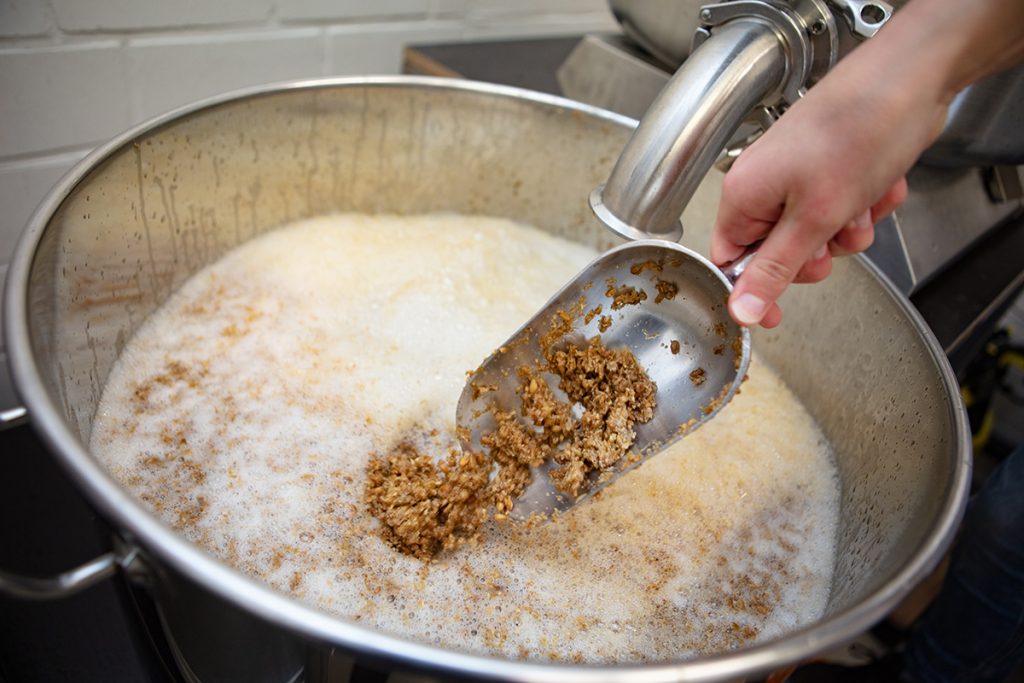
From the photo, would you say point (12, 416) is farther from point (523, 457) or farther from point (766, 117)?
point (766, 117)

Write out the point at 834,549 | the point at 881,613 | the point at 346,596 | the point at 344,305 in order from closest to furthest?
the point at 881,613 < the point at 346,596 < the point at 834,549 < the point at 344,305

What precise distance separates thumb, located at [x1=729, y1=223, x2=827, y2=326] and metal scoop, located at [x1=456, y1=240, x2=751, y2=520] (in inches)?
2.3

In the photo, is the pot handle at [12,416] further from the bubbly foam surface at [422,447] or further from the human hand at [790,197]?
the human hand at [790,197]

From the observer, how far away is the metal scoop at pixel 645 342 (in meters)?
0.56

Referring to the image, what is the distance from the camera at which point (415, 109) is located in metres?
0.84

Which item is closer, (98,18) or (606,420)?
(606,420)

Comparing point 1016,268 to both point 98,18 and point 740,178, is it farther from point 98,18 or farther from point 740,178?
point 98,18

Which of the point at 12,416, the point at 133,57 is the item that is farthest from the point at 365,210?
the point at 12,416

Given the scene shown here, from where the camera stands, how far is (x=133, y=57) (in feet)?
2.86

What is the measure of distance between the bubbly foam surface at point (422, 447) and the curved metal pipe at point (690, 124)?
0.26 meters

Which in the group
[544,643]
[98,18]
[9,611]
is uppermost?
[98,18]

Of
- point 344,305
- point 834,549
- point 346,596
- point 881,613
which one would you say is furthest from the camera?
point 344,305

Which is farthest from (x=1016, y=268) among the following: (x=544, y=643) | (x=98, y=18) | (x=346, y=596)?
(x=98, y=18)

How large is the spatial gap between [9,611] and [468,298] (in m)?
0.57
